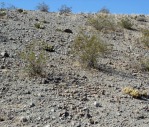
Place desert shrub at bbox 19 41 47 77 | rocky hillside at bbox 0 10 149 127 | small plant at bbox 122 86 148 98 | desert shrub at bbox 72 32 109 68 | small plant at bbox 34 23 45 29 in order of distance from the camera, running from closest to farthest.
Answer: rocky hillside at bbox 0 10 149 127
small plant at bbox 122 86 148 98
desert shrub at bbox 19 41 47 77
desert shrub at bbox 72 32 109 68
small plant at bbox 34 23 45 29

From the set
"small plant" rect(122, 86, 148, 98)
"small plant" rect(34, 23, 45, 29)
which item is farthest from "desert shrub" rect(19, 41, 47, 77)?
"small plant" rect(34, 23, 45, 29)

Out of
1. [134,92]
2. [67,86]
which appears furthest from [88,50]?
[134,92]

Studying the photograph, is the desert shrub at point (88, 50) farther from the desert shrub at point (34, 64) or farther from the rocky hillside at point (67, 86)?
the desert shrub at point (34, 64)

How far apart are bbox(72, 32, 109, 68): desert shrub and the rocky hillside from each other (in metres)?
0.29

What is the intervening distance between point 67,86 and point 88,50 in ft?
9.50

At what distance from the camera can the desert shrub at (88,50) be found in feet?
48.8

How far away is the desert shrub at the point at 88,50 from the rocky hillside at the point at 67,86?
0.29 meters

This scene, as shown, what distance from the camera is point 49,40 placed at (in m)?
17.9

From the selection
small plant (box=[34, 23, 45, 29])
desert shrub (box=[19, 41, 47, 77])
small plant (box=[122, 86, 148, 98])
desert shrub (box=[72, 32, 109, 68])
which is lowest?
small plant (box=[122, 86, 148, 98])

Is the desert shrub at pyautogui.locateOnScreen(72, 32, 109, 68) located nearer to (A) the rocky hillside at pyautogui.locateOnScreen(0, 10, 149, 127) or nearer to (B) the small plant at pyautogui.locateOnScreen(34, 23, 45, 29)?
(A) the rocky hillside at pyautogui.locateOnScreen(0, 10, 149, 127)

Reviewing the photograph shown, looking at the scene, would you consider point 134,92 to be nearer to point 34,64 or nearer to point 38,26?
point 34,64

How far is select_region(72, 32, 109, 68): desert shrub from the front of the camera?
585 inches

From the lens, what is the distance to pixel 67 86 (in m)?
12.5

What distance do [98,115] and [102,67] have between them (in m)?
4.95
